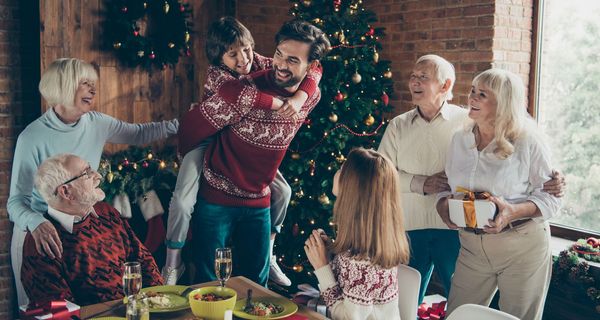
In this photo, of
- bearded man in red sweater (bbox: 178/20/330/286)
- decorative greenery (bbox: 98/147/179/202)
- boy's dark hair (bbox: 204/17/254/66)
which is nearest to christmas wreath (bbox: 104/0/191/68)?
decorative greenery (bbox: 98/147/179/202)

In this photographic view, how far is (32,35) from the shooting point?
13.4 ft

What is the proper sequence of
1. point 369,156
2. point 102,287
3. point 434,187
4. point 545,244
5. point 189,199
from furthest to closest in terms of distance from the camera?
point 189,199
point 434,187
point 545,244
point 102,287
point 369,156

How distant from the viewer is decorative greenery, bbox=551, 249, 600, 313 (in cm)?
354

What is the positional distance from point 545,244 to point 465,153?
21.1 inches

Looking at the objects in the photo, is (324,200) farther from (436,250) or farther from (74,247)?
(74,247)

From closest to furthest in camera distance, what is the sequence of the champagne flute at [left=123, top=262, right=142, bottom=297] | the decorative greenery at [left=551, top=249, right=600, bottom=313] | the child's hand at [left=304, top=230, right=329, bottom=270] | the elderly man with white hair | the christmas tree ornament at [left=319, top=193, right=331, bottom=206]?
the champagne flute at [left=123, top=262, right=142, bottom=297]
the child's hand at [left=304, top=230, right=329, bottom=270]
the elderly man with white hair
the decorative greenery at [left=551, top=249, right=600, bottom=313]
the christmas tree ornament at [left=319, top=193, right=331, bottom=206]

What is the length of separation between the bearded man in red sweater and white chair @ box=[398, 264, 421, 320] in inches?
38.3

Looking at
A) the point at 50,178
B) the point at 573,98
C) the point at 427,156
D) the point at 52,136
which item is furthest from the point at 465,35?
the point at 50,178

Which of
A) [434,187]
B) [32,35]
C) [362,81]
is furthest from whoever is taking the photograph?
[362,81]

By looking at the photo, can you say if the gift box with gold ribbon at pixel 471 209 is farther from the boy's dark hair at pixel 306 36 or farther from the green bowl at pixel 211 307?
the green bowl at pixel 211 307

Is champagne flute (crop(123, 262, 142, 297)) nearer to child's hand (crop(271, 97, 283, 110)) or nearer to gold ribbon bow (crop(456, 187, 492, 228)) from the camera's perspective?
child's hand (crop(271, 97, 283, 110))


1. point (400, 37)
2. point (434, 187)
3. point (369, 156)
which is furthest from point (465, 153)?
point (400, 37)

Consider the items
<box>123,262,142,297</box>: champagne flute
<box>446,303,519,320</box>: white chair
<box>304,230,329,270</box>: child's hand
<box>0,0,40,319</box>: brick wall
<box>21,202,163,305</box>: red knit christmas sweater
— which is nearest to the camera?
<box>123,262,142,297</box>: champagne flute

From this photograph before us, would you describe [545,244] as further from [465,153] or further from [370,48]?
[370,48]
